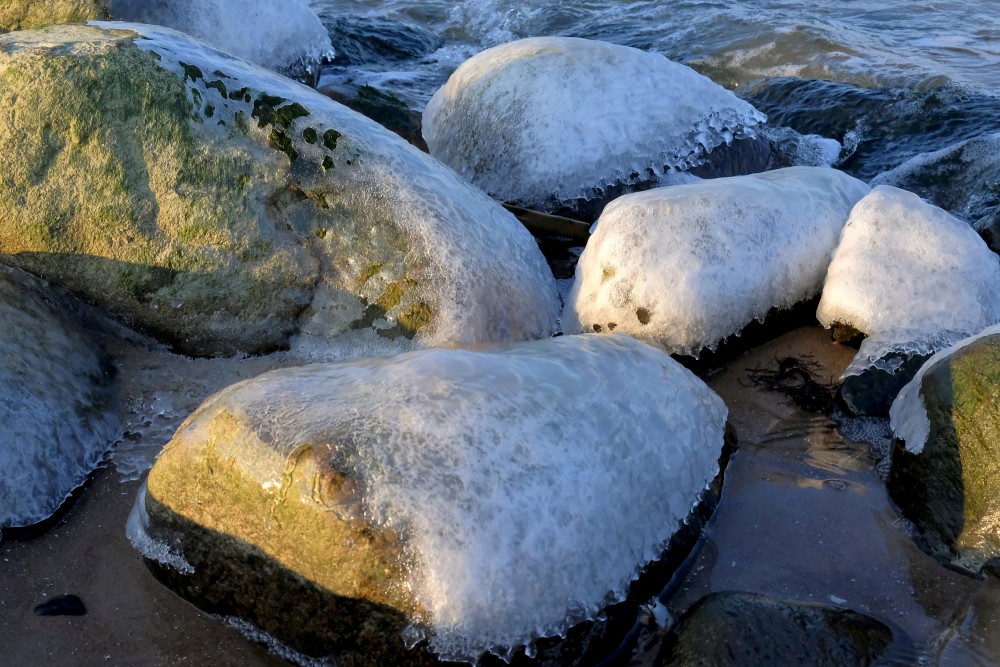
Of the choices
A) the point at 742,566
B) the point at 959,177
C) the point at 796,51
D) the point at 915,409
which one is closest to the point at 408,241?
the point at 742,566

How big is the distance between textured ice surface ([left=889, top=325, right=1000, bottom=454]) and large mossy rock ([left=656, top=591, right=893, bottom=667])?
0.68 meters

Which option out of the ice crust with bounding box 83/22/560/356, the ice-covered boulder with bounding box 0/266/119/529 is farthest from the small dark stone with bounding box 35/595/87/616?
the ice crust with bounding box 83/22/560/356

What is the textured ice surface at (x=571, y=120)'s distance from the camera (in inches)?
193

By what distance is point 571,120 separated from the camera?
4918mm

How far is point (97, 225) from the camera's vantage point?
346 cm

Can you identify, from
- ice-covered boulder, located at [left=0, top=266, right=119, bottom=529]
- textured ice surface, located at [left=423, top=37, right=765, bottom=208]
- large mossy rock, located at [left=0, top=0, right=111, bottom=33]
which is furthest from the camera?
large mossy rock, located at [left=0, top=0, right=111, bottom=33]

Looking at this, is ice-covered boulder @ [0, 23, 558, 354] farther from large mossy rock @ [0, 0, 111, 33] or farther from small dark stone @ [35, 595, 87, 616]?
large mossy rock @ [0, 0, 111, 33]

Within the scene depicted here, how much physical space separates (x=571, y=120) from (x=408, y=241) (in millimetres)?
1672

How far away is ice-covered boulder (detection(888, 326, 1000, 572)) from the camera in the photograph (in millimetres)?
2770

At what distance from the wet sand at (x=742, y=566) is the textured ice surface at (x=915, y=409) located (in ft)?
0.50

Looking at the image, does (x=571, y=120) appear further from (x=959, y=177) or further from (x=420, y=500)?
(x=420, y=500)

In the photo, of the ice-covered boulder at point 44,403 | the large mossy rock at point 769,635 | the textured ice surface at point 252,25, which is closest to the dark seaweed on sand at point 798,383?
the large mossy rock at point 769,635

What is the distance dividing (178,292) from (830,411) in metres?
2.28

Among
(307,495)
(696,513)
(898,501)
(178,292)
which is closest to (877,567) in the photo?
(898,501)
